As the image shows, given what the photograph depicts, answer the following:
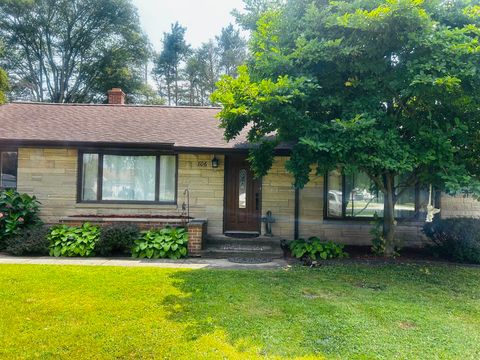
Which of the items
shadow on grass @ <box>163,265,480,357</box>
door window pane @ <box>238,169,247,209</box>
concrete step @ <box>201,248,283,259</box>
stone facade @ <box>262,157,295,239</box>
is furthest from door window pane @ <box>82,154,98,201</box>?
stone facade @ <box>262,157,295,239</box>

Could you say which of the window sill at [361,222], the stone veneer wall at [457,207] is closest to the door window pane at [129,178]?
the window sill at [361,222]

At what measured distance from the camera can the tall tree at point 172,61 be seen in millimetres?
32719

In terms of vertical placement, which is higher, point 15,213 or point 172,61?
point 172,61

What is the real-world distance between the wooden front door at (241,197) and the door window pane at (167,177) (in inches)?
61.5

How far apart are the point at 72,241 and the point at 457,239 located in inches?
353

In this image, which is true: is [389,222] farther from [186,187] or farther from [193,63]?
[193,63]

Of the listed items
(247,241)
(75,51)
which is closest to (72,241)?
(247,241)

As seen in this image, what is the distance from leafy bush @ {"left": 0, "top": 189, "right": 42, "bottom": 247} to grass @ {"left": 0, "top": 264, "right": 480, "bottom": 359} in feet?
6.49

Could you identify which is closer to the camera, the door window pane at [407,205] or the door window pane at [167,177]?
the door window pane at [407,205]

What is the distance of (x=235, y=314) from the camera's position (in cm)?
416

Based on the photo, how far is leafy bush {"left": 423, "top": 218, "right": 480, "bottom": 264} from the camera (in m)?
7.19

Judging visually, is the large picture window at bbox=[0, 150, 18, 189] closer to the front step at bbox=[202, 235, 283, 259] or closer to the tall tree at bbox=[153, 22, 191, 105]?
the front step at bbox=[202, 235, 283, 259]

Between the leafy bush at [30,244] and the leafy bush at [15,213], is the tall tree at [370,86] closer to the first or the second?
the leafy bush at [30,244]

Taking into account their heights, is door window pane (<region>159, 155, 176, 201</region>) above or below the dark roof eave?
below
